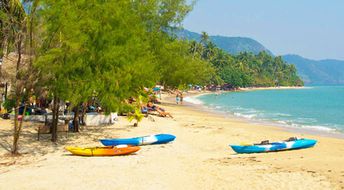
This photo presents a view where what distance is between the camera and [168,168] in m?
14.8

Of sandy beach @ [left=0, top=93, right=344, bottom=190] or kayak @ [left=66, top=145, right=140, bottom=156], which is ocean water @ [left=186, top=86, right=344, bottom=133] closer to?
sandy beach @ [left=0, top=93, right=344, bottom=190]

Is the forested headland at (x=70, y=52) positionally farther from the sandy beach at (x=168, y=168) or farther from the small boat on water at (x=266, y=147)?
the small boat on water at (x=266, y=147)

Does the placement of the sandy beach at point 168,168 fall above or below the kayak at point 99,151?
below

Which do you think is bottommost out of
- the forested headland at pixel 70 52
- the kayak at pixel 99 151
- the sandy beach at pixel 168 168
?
the sandy beach at pixel 168 168

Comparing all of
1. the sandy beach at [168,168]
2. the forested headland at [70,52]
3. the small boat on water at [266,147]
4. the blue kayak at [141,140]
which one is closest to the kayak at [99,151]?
the sandy beach at [168,168]

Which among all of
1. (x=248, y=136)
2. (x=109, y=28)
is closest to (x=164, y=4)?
(x=248, y=136)

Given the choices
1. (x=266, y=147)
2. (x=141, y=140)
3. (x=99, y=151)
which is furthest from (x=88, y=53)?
(x=266, y=147)

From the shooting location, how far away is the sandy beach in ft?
41.0

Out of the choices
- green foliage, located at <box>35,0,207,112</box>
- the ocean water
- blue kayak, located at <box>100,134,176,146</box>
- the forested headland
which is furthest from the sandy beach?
the ocean water

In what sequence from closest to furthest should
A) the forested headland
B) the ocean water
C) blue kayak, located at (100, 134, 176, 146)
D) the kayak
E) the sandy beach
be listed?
the sandy beach < the forested headland < the kayak < blue kayak, located at (100, 134, 176, 146) < the ocean water

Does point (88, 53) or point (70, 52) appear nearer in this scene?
point (70, 52)

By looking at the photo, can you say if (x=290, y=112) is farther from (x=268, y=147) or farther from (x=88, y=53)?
(x=88, y=53)

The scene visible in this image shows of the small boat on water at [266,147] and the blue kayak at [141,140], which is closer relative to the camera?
the small boat on water at [266,147]

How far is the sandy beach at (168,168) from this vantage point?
12492mm
